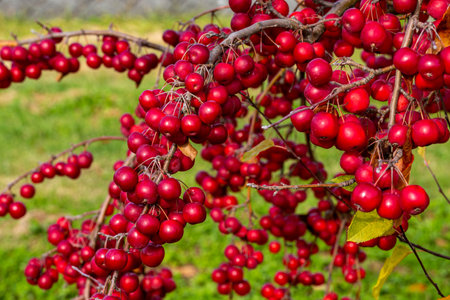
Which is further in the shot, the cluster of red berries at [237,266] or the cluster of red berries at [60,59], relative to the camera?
the cluster of red berries at [237,266]

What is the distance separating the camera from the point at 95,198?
11.6ft

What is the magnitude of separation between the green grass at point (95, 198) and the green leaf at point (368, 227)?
0.84 metres

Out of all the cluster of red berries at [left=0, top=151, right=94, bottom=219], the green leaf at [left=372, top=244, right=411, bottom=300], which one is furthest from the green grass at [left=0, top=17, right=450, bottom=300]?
the green leaf at [left=372, top=244, right=411, bottom=300]

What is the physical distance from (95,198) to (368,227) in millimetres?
3169

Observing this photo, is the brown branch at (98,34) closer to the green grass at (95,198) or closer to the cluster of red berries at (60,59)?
the cluster of red berries at (60,59)

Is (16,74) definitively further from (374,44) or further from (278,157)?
(374,44)

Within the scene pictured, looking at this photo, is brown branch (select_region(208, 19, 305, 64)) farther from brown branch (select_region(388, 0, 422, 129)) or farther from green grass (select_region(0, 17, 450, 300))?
green grass (select_region(0, 17, 450, 300))

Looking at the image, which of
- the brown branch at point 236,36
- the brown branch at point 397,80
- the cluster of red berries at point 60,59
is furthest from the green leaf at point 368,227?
the cluster of red berries at point 60,59

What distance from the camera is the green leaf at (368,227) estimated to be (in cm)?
55

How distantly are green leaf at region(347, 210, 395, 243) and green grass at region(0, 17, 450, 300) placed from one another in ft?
2.76

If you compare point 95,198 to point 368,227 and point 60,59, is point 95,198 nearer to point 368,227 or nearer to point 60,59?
point 60,59

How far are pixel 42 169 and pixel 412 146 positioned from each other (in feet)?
3.20

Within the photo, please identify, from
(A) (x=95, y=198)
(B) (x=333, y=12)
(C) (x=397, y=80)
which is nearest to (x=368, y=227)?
(C) (x=397, y=80)

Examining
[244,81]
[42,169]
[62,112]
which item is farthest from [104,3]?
[244,81]
